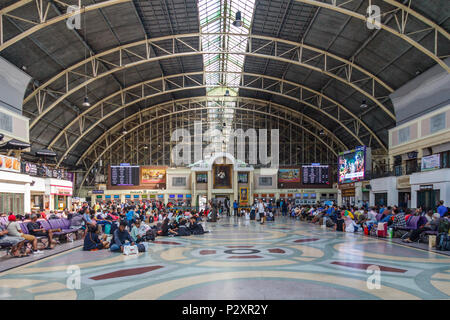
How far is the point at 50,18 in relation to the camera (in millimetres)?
20562

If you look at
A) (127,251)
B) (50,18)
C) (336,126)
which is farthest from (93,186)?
(127,251)

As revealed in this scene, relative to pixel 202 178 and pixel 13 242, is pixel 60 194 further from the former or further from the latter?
pixel 13 242

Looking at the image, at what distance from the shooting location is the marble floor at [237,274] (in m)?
6.05

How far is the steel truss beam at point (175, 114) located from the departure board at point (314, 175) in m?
4.04

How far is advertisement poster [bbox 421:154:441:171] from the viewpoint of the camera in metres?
21.0

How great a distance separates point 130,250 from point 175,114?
37.5 meters

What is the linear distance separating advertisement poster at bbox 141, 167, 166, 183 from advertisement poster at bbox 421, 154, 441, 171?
94.2 feet

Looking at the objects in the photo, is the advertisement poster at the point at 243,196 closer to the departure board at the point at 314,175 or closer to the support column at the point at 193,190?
the support column at the point at 193,190

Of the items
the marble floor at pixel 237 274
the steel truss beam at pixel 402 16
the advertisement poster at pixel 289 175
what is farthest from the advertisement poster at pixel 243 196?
the marble floor at pixel 237 274

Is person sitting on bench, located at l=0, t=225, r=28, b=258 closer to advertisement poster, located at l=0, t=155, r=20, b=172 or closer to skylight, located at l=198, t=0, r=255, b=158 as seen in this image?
advertisement poster, located at l=0, t=155, r=20, b=172

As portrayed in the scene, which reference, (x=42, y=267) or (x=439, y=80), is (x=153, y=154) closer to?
(x=439, y=80)

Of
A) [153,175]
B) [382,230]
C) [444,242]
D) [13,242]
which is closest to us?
[13,242]

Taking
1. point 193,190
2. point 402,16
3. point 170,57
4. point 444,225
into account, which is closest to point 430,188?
point 402,16

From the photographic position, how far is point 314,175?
134ft
